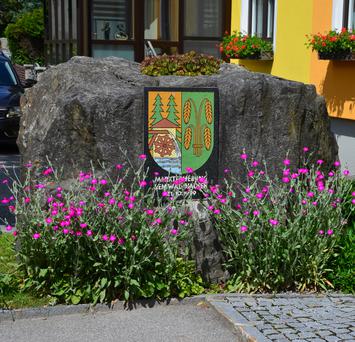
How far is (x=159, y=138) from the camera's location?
528 centimetres

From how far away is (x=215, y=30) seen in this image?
17.0 metres

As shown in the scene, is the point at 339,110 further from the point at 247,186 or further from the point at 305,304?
the point at 305,304

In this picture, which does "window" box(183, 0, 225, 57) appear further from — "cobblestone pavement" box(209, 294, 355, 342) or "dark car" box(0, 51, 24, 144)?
"cobblestone pavement" box(209, 294, 355, 342)

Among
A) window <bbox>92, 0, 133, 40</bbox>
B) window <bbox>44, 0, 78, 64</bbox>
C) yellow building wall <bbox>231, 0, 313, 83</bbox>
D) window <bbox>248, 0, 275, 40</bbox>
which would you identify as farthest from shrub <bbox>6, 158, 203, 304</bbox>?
window <bbox>44, 0, 78, 64</bbox>

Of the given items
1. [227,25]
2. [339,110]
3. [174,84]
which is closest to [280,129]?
[174,84]

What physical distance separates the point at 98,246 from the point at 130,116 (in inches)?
42.2

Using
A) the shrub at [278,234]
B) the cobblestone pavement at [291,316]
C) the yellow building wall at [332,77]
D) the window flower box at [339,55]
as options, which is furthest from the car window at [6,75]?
the cobblestone pavement at [291,316]

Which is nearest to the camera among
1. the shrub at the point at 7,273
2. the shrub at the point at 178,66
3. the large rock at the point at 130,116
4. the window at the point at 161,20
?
the shrub at the point at 7,273

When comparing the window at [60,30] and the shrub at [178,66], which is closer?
the shrub at [178,66]

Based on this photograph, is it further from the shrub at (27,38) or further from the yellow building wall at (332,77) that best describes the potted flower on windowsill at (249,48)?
the shrub at (27,38)

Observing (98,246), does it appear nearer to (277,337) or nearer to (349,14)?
(277,337)

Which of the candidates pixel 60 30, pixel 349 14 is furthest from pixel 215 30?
pixel 349 14

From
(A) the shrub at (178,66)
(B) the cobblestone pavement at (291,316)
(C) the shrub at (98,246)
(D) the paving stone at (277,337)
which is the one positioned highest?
(A) the shrub at (178,66)

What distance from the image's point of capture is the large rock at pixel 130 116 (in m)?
5.08
